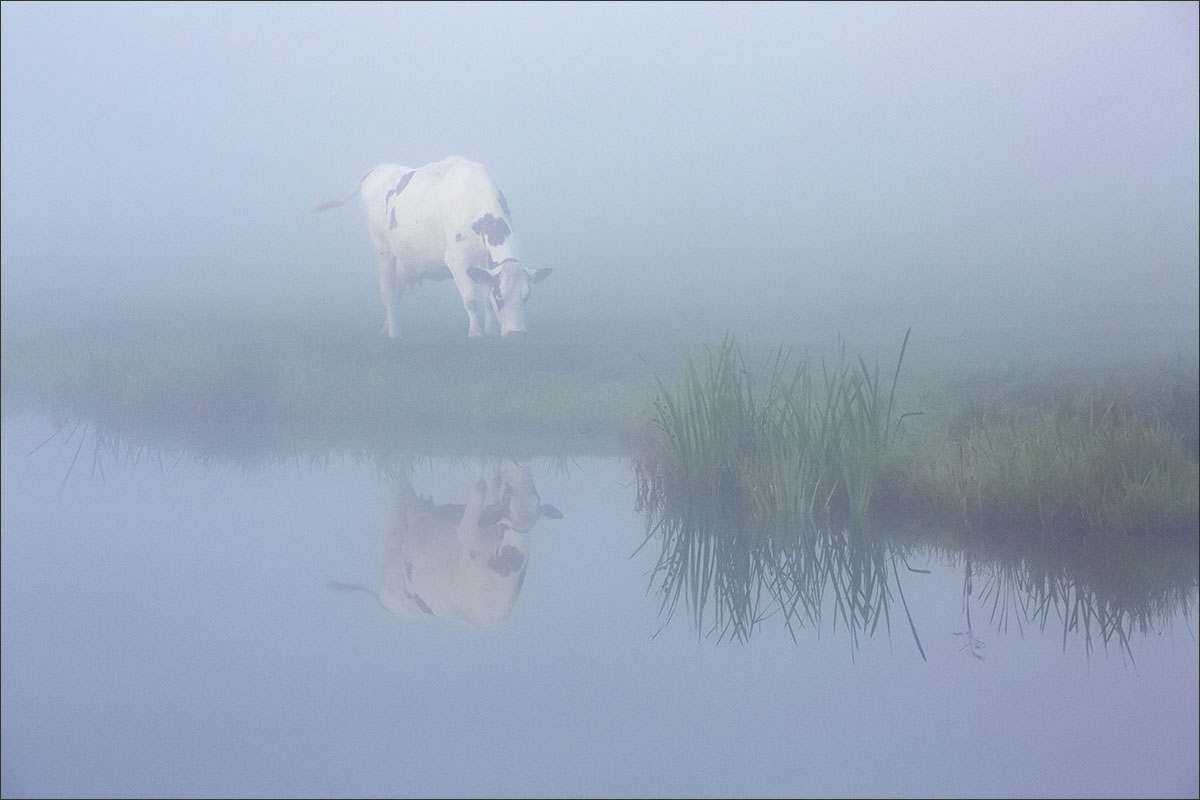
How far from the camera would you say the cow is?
906cm

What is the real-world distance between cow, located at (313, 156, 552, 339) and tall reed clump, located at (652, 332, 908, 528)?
14.7 feet

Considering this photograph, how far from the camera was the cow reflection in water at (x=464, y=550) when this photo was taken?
3455 millimetres

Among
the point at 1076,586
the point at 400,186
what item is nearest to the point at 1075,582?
A: the point at 1076,586

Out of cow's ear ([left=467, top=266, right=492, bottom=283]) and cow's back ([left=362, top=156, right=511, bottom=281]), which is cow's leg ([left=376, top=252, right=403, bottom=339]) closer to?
cow's back ([left=362, top=156, right=511, bottom=281])

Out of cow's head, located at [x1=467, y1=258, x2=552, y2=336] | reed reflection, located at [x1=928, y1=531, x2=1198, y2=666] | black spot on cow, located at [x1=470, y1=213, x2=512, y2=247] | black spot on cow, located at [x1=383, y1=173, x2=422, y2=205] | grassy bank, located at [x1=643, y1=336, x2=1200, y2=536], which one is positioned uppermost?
black spot on cow, located at [x1=383, y1=173, x2=422, y2=205]

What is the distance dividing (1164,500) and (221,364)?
18.7ft

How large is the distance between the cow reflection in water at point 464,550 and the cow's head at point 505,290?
3654 millimetres

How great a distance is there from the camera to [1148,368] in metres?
5.70

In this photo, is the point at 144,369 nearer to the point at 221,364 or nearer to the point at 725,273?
the point at 221,364

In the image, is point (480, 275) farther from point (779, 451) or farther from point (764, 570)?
point (764, 570)

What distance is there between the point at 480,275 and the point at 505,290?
25 cm

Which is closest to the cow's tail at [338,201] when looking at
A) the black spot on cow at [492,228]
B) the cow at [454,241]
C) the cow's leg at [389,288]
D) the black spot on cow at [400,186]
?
the cow at [454,241]

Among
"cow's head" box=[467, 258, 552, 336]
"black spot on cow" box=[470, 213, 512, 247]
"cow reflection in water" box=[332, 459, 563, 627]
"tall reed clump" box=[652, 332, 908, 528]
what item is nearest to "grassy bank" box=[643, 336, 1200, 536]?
"tall reed clump" box=[652, 332, 908, 528]

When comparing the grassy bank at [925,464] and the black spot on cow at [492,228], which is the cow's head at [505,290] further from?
the grassy bank at [925,464]
